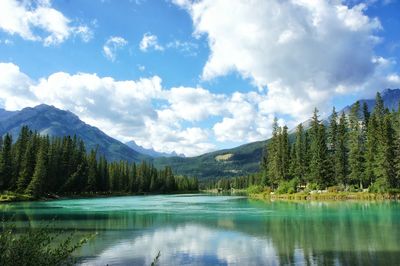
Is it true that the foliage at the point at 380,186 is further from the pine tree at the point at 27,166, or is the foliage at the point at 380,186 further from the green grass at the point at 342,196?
the pine tree at the point at 27,166

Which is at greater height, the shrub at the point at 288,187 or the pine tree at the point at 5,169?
the pine tree at the point at 5,169

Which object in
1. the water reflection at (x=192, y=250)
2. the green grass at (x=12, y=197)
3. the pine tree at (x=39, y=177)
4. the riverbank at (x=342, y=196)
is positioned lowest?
the water reflection at (x=192, y=250)

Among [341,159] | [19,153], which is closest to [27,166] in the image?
[19,153]

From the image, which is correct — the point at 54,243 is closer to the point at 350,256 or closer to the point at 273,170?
the point at 350,256

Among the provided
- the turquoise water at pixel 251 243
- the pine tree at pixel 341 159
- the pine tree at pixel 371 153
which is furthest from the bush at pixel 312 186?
the turquoise water at pixel 251 243

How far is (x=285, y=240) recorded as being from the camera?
3039 cm

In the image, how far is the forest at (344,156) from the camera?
8600 centimetres

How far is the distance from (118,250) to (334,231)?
720 inches

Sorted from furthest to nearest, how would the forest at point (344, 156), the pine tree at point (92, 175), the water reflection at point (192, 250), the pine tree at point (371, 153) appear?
the pine tree at point (92, 175)
the pine tree at point (371, 153)
the forest at point (344, 156)
the water reflection at point (192, 250)

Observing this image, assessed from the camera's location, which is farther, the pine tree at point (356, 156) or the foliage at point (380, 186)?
the pine tree at point (356, 156)

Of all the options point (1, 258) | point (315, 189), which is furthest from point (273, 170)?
point (1, 258)

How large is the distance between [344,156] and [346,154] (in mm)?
1106

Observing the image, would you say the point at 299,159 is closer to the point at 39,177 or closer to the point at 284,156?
the point at 284,156

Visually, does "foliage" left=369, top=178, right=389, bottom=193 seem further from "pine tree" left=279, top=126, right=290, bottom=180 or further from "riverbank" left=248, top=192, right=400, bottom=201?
"pine tree" left=279, top=126, right=290, bottom=180
